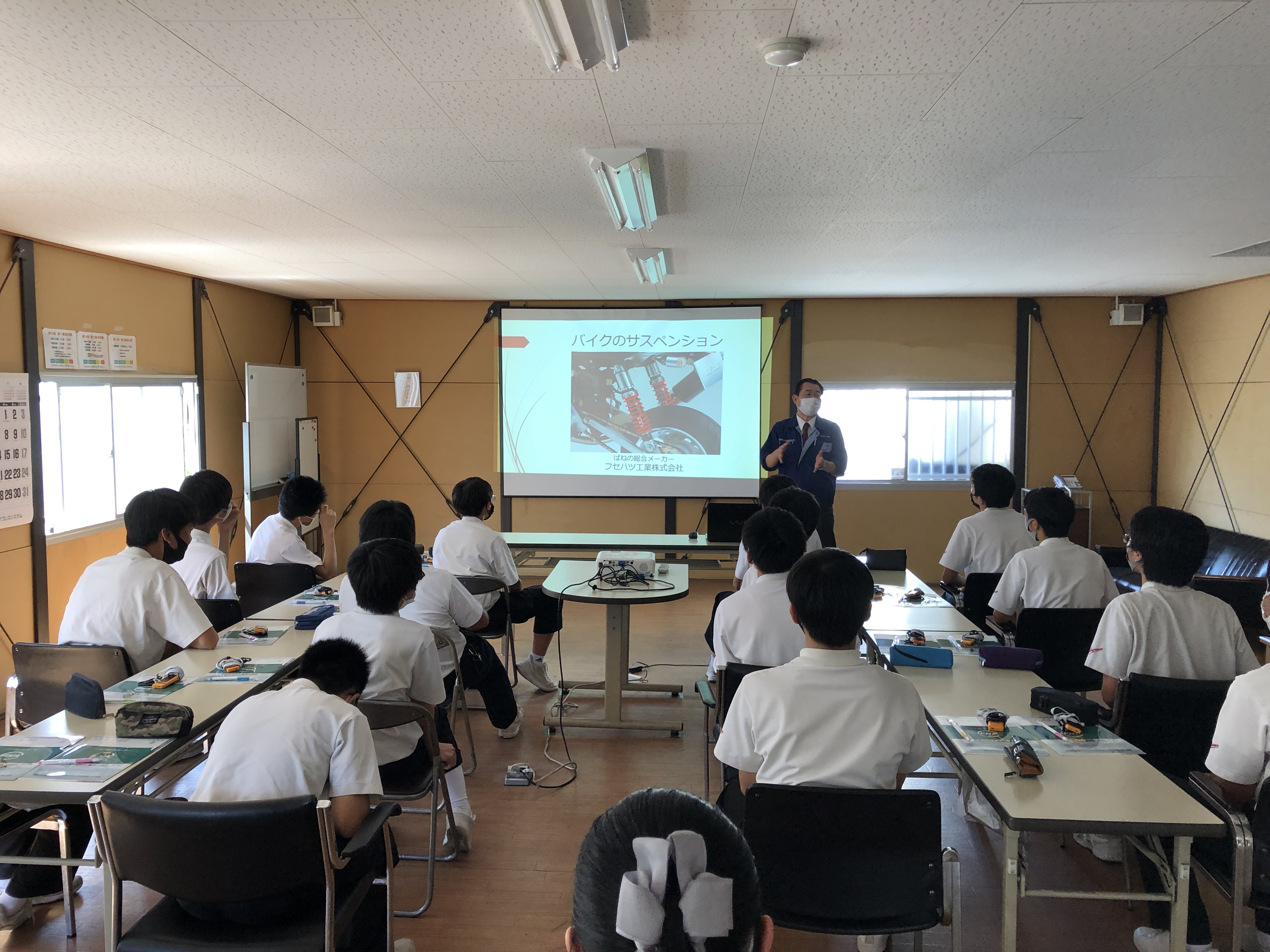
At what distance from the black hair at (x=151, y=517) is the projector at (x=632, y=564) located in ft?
6.51

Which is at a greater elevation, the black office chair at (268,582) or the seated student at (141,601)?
the seated student at (141,601)

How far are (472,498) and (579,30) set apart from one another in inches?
107

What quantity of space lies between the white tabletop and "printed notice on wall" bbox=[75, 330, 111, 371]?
125 inches

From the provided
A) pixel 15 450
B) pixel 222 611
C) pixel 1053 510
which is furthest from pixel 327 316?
pixel 1053 510

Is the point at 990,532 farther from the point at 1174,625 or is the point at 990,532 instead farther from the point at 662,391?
the point at 662,391

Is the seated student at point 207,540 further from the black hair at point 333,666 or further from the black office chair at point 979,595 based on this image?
the black office chair at point 979,595

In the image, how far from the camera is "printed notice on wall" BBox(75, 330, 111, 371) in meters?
5.04

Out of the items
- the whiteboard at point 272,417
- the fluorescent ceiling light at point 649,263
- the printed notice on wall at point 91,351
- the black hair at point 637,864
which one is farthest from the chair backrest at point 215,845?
the whiteboard at point 272,417

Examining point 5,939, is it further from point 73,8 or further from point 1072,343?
point 1072,343

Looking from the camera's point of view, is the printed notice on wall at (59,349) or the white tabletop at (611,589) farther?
the printed notice on wall at (59,349)

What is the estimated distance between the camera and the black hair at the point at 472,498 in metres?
4.27

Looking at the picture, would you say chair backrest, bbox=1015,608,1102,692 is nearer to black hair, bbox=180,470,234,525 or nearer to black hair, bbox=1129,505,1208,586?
black hair, bbox=1129,505,1208,586

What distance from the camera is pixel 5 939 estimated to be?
8.23 ft

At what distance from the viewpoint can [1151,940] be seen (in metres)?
2.42
